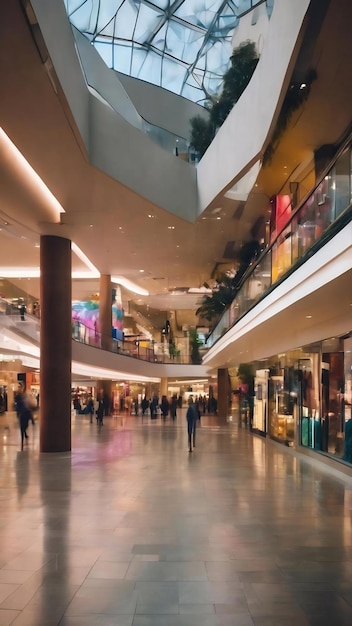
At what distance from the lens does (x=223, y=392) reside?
40.0m

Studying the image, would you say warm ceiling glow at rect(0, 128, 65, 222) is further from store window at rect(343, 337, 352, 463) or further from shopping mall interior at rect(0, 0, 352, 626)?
store window at rect(343, 337, 352, 463)

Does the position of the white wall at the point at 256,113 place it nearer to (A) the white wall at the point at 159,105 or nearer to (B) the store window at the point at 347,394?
(B) the store window at the point at 347,394

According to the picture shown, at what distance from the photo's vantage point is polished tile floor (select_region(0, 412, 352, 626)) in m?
4.64

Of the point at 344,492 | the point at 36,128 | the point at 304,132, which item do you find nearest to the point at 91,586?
the point at 344,492

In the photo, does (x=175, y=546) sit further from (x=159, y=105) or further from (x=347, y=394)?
(x=159, y=105)

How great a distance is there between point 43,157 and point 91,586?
29.8 ft

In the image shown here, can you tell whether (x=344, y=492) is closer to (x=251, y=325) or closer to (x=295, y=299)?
(x=295, y=299)

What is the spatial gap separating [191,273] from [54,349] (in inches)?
491

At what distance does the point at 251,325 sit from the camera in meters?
15.3

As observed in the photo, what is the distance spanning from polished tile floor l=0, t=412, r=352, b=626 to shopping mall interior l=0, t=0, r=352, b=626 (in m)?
0.04

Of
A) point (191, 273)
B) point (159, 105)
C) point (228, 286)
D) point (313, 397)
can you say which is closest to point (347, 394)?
point (313, 397)

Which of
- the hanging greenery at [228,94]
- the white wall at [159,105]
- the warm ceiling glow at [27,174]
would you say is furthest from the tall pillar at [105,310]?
the warm ceiling glow at [27,174]

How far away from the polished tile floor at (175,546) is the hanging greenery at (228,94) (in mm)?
10040

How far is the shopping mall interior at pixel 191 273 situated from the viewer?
561cm
